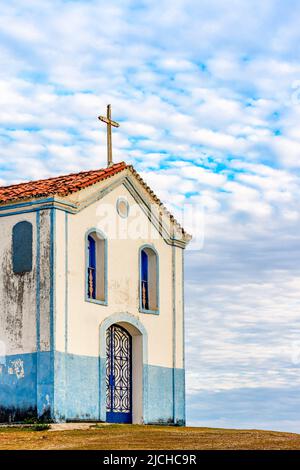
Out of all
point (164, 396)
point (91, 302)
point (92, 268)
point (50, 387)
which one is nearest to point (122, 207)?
point (92, 268)

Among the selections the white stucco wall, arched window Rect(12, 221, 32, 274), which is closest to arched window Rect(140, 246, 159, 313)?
the white stucco wall

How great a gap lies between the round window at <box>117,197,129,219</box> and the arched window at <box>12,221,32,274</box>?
3263mm

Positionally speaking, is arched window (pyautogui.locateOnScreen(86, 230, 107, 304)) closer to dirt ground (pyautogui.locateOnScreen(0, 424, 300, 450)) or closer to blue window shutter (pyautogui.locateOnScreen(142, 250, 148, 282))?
blue window shutter (pyautogui.locateOnScreen(142, 250, 148, 282))

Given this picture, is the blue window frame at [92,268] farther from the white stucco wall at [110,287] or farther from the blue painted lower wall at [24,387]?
the blue painted lower wall at [24,387]

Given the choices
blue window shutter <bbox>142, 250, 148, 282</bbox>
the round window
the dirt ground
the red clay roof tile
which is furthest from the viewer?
blue window shutter <bbox>142, 250, 148, 282</bbox>

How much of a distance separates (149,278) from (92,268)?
286cm

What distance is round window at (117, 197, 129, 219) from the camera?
27219mm

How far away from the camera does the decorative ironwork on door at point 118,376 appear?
87.2 ft

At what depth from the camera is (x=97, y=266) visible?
2641 centimetres

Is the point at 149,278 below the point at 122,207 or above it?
below

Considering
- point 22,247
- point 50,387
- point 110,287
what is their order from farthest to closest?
point 110,287
point 22,247
point 50,387

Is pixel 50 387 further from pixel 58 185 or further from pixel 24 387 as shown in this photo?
pixel 58 185
